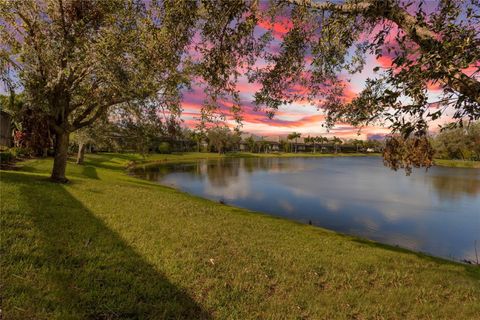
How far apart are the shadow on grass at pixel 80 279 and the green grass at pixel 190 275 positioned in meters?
0.02

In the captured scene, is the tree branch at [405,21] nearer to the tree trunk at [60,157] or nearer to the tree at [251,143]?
the tree trunk at [60,157]

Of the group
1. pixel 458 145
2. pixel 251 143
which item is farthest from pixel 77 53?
pixel 251 143

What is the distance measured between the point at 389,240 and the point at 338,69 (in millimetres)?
13052

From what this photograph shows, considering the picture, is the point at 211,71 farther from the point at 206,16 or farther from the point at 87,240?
the point at 87,240

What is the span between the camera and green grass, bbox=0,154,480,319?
563cm

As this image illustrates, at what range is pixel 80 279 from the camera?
243 inches

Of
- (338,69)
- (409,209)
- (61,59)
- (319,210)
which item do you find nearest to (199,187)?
(319,210)

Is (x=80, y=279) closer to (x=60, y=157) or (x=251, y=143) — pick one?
(x=60, y=157)

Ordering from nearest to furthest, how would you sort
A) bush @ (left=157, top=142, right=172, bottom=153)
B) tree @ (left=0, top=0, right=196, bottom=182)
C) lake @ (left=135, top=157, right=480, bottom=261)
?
1. tree @ (left=0, top=0, right=196, bottom=182)
2. lake @ (left=135, top=157, right=480, bottom=261)
3. bush @ (left=157, top=142, right=172, bottom=153)

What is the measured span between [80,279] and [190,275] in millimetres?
2269

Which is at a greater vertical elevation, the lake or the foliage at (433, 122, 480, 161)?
the foliage at (433, 122, 480, 161)

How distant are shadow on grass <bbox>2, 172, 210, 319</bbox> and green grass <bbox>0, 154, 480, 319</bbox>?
0.06ft

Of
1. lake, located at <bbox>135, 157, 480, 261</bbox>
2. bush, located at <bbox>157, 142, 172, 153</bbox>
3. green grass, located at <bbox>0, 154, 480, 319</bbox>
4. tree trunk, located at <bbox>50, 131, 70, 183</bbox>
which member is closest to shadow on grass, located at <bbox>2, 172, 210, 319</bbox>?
green grass, located at <bbox>0, 154, 480, 319</bbox>

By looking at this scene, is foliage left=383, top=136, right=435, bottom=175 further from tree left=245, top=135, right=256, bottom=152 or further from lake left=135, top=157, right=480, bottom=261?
tree left=245, top=135, right=256, bottom=152
